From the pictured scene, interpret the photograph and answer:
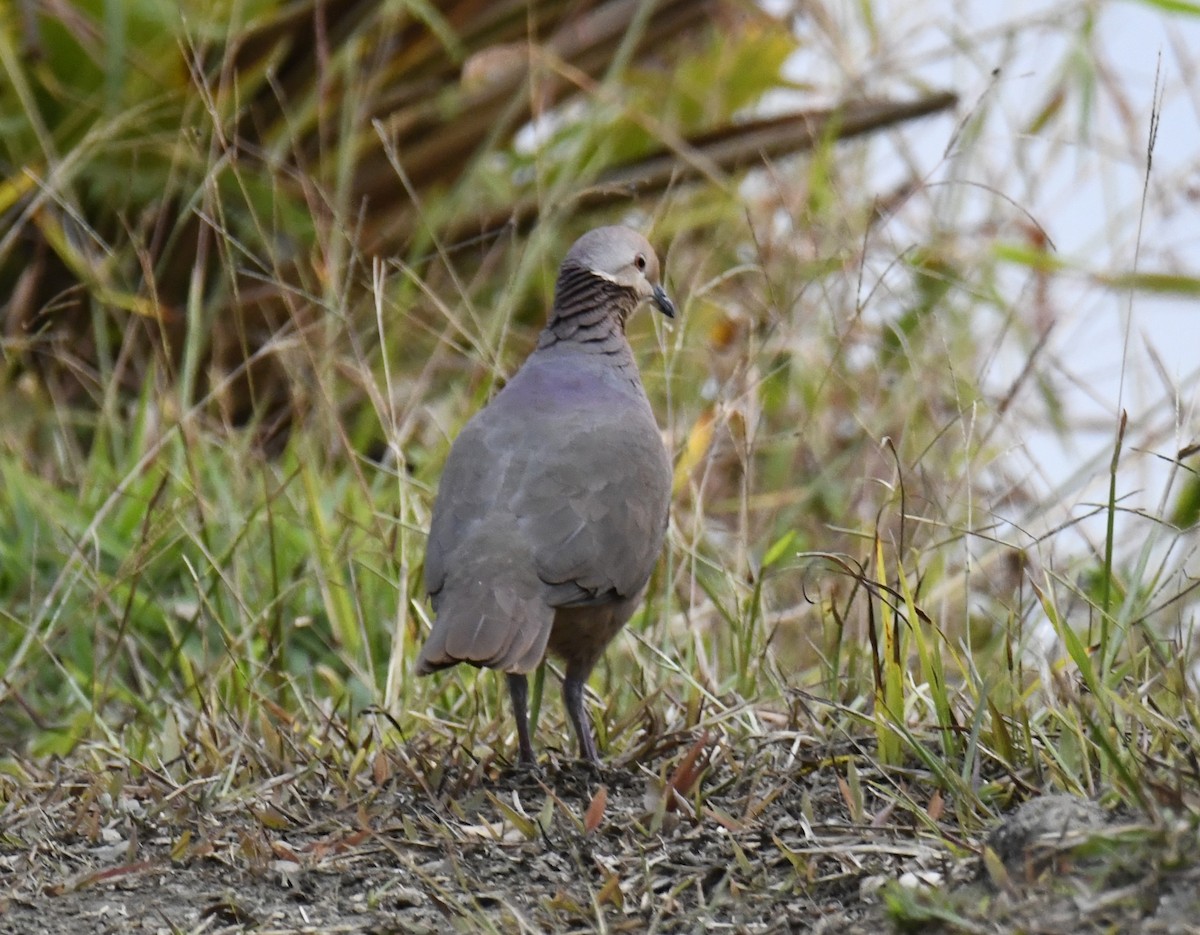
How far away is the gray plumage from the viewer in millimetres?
2949

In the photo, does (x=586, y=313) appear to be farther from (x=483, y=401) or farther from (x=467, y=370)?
(x=467, y=370)

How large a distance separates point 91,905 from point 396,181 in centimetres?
361

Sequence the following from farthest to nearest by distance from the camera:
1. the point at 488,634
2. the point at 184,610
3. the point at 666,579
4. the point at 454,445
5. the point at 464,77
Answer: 1. the point at 464,77
2. the point at 184,610
3. the point at 666,579
4. the point at 454,445
5. the point at 488,634

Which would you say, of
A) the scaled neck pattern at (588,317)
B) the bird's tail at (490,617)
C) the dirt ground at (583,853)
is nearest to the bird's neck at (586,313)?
the scaled neck pattern at (588,317)

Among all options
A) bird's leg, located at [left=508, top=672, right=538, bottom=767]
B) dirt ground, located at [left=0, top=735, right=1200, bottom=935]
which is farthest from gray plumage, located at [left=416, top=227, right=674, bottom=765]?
dirt ground, located at [left=0, top=735, right=1200, bottom=935]

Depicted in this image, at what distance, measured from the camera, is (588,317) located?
11.8 feet

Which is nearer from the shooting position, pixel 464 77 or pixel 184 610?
pixel 184 610

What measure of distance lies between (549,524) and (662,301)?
2.71ft

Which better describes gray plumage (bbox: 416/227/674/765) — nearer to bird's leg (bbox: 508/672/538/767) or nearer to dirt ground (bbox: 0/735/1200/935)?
bird's leg (bbox: 508/672/538/767)

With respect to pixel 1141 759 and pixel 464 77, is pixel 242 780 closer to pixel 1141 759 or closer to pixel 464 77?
pixel 1141 759

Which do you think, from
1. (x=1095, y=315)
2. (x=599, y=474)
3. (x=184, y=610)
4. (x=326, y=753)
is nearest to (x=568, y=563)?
(x=599, y=474)

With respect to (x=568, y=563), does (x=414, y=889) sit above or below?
below

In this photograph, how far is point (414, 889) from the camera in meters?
2.54

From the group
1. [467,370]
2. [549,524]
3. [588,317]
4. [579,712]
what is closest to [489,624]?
[549,524]
